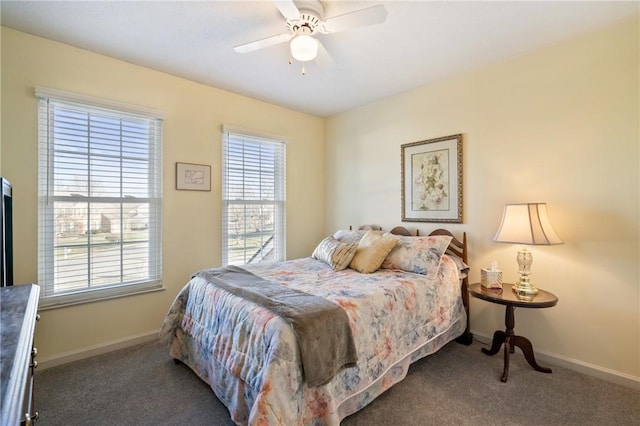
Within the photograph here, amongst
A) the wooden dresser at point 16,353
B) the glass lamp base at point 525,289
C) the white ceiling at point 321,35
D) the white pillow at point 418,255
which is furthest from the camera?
the white pillow at point 418,255

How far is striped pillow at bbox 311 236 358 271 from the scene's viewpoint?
278cm

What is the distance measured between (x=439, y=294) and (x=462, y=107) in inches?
74.6

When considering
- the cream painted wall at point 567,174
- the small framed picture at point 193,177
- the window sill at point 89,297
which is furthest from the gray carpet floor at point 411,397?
the small framed picture at point 193,177

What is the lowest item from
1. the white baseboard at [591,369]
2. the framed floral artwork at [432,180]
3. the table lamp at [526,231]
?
the white baseboard at [591,369]

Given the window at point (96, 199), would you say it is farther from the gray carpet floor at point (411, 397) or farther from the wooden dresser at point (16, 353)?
the wooden dresser at point (16, 353)

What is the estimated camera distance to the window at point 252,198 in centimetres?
348

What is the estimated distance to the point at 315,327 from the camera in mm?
1544

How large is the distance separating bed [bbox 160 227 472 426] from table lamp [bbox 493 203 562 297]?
0.52 metres

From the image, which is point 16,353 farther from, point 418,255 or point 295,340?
point 418,255

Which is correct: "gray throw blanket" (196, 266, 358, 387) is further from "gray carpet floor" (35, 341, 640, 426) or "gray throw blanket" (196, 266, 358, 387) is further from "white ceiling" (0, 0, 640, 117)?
"white ceiling" (0, 0, 640, 117)

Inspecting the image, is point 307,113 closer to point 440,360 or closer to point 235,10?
point 235,10

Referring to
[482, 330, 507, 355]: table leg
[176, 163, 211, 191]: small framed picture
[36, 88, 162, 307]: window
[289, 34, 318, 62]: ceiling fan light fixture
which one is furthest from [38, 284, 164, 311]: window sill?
[482, 330, 507, 355]: table leg

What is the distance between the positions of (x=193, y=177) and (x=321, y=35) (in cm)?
193

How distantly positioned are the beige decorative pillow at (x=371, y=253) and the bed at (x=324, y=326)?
1cm
